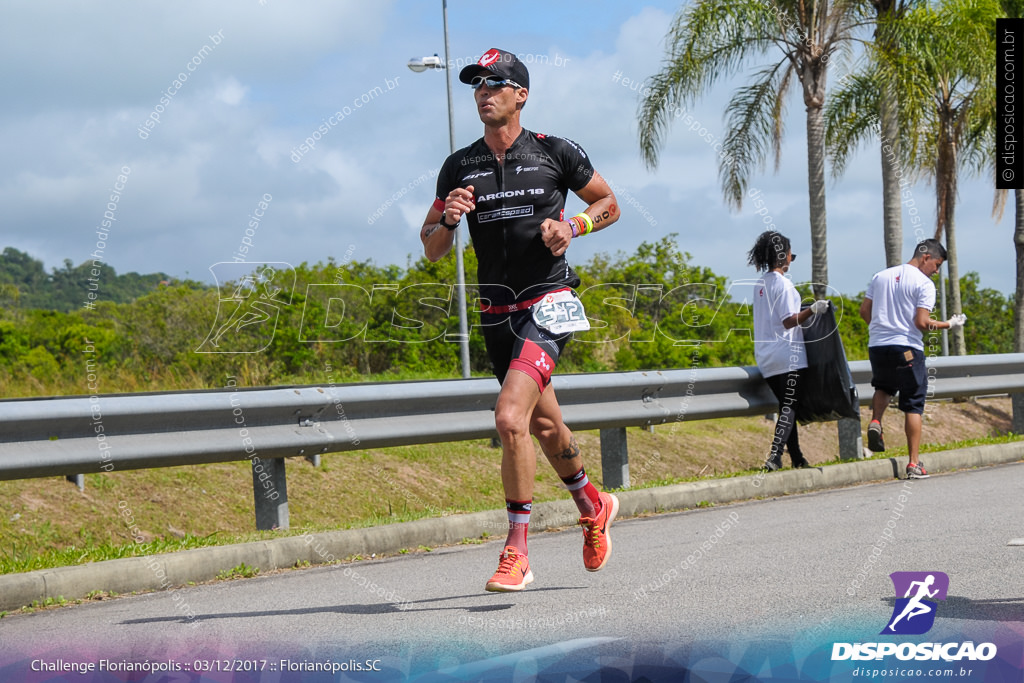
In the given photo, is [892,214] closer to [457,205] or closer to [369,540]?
[369,540]

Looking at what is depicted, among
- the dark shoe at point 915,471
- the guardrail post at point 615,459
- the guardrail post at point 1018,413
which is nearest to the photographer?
the guardrail post at point 615,459

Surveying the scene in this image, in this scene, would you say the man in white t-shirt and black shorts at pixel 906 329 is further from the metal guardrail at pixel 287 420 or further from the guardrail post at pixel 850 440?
the metal guardrail at pixel 287 420

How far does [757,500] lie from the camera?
8.41 meters

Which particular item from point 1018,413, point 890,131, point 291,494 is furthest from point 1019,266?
point 291,494

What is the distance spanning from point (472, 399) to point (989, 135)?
20.2m

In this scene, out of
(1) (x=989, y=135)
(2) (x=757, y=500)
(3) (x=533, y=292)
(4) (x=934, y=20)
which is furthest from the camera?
(1) (x=989, y=135)

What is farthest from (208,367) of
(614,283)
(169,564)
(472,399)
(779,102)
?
(169,564)

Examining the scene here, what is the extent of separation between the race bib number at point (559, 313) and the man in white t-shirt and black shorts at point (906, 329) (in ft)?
17.1

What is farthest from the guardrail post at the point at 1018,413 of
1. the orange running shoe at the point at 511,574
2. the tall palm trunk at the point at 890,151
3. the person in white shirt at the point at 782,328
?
the orange running shoe at the point at 511,574

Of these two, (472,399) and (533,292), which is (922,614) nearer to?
Answer: (533,292)

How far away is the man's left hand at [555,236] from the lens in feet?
15.5

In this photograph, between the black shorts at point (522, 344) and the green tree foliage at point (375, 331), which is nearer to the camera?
the black shorts at point (522, 344)

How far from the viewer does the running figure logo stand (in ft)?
12.4

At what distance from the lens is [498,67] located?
4867 millimetres
